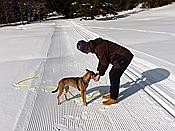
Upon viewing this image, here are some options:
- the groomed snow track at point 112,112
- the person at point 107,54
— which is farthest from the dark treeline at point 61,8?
the person at point 107,54

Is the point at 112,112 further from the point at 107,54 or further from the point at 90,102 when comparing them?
the point at 107,54

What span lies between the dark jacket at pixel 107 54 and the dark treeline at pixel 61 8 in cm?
4149

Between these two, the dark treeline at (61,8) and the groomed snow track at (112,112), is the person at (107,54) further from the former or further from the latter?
the dark treeline at (61,8)

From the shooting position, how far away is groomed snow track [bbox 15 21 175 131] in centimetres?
471

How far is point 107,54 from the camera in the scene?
5.20 meters

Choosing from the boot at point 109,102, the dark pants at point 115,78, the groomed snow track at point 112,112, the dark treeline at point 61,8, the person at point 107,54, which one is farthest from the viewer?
the dark treeline at point 61,8

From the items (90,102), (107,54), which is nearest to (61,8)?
(90,102)

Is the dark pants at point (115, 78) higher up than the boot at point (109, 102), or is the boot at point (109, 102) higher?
the dark pants at point (115, 78)

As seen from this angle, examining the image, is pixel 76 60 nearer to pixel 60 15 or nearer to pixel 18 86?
pixel 18 86

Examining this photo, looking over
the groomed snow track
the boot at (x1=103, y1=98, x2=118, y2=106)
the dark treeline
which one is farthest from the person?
the dark treeline

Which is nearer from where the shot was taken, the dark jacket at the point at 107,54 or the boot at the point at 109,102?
the dark jacket at the point at 107,54

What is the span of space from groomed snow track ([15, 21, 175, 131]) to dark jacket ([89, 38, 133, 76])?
29.4 inches

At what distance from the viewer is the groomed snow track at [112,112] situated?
4715 millimetres

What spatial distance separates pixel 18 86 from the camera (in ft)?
23.5
